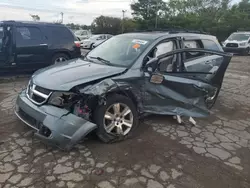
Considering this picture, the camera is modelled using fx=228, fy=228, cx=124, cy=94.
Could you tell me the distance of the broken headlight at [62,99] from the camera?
9.94 feet

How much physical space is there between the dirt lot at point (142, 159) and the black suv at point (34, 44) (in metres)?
3.15

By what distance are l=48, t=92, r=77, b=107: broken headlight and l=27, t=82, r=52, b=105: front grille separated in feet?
0.30

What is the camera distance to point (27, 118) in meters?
3.27

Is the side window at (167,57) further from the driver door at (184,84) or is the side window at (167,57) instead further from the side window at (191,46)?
the side window at (191,46)

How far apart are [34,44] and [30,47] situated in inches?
6.6

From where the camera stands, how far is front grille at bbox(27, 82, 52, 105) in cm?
313

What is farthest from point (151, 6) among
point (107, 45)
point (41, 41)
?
point (107, 45)

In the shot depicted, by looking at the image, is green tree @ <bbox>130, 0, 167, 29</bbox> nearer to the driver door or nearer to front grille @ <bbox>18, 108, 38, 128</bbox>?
the driver door

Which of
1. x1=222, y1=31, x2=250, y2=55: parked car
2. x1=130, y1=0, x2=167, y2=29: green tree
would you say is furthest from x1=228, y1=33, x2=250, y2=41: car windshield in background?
x1=130, y1=0, x2=167, y2=29: green tree

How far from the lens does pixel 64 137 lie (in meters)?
2.86

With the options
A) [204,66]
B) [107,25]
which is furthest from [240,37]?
[107,25]

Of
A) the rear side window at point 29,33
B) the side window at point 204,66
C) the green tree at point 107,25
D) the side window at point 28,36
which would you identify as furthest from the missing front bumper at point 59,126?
the green tree at point 107,25

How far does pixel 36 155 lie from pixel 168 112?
7.27 ft

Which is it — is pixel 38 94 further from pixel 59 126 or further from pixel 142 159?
pixel 142 159
